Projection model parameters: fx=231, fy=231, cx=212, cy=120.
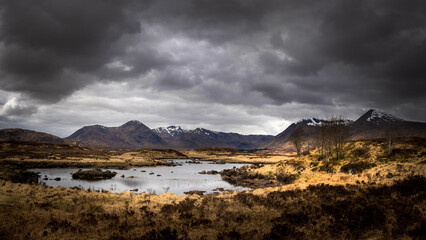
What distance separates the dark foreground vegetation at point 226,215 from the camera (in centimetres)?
1282

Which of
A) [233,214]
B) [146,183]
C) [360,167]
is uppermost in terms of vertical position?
[360,167]

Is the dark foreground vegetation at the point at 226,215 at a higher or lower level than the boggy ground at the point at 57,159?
higher

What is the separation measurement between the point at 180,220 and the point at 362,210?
1269cm

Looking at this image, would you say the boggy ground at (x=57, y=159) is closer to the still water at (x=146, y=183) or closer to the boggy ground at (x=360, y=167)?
the still water at (x=146, y=183)

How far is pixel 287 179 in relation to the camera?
44594 mm

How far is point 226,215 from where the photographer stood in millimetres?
16906

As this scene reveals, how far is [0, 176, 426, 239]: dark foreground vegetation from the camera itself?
12820mm

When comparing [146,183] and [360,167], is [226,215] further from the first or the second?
[146,183]

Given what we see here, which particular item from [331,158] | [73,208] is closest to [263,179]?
[331,158]

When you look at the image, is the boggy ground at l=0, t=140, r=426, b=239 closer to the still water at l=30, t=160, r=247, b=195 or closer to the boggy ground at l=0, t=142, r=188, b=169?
the still water at l=30, t=160, r=247, b=195

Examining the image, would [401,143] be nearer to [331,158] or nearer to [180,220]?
[331,158]

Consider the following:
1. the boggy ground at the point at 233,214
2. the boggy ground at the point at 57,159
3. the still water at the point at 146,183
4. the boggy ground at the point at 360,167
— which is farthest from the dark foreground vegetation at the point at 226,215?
the boggy ground at the point at 57,159

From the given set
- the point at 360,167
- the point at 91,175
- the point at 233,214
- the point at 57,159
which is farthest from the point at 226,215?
the point at 57,159

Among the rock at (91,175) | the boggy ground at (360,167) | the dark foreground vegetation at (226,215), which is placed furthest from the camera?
the rock at (91,175)
